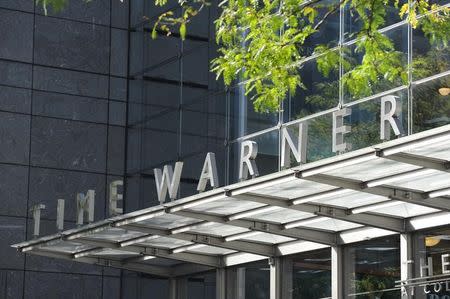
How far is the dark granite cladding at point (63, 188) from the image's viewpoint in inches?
1134

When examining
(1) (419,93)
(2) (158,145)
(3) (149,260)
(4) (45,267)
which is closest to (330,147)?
(1) (419,93)

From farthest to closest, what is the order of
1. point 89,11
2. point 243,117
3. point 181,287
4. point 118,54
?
point 118,54, point 89,11, point 181,287, point 243,117

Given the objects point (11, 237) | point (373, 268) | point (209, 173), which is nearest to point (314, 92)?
point (209, 173)

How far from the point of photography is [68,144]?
29297 millimetres

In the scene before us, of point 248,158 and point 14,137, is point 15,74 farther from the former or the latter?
point 248,158

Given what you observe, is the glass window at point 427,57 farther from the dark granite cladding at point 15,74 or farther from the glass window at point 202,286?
the dark granite cladding at point 15,74

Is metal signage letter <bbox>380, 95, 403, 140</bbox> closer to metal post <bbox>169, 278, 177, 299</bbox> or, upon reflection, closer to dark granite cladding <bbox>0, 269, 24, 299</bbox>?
metal post <bbox>169, 278, 177, 299</bbox>

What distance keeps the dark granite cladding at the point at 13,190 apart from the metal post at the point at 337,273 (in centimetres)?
901

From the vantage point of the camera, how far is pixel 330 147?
21.9m

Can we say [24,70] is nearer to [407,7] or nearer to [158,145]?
[158,145]

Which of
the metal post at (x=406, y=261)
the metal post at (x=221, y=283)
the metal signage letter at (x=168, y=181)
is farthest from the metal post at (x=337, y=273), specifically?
the metal post at (x=221, y=283)

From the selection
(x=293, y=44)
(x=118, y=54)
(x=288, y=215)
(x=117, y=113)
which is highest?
(x=118, y=54)

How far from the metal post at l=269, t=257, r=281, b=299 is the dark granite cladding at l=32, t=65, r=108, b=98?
791 centimetres

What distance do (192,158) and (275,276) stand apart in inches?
172
